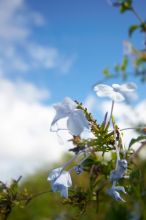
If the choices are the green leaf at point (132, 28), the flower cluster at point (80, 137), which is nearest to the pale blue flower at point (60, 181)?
the flower cluster at point (80, 137)

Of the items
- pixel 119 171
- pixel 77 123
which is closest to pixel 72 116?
pixel 77 123

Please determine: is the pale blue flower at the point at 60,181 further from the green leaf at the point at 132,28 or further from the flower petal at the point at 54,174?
the green leaf at the point at 132,28

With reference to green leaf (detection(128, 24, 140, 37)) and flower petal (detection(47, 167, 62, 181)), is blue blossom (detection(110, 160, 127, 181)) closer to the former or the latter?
flower petal (detection(47, 167, 62, 181))

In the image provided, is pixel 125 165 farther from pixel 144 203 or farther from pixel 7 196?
pixel 7 196

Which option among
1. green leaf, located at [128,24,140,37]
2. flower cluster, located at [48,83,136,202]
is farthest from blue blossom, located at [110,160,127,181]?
green leaf, located at [128,24,140,37]

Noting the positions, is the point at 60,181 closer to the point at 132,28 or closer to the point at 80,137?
the point at 80,137

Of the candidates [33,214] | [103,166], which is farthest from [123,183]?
[33,214]
